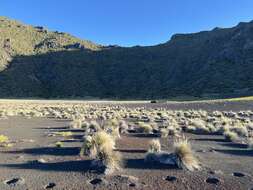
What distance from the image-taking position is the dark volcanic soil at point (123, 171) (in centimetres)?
1058

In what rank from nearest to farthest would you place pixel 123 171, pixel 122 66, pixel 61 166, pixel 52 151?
pixel 123 171
pixel 61 166
pixel 52 151
pixel 122 66

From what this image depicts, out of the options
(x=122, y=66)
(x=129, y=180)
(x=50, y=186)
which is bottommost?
(x=50, y=186)

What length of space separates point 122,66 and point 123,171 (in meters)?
121

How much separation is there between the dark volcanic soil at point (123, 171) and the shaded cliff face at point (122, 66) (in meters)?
78.1

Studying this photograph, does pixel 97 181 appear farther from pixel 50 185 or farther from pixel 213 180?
pixel 213 180

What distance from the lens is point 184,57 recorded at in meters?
130

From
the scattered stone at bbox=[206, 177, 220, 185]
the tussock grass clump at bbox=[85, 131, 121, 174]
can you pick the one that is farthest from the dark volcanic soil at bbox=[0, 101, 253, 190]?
the tussock grass clump at bbox=[85, 131, 121, 174]

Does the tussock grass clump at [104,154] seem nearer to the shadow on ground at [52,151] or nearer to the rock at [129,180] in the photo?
the rock at [129,180]

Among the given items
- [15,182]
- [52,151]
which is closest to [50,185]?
[15,182]

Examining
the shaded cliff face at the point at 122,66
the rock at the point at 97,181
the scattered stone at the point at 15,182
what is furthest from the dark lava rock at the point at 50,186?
the shaded cliff face at the point at 122,66

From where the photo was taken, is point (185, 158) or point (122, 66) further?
point (122, 66)

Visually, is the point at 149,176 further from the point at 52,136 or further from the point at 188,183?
the point at 52,136

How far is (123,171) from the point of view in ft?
39.6

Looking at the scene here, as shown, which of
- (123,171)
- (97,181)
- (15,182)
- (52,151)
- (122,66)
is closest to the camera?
(15,182)
